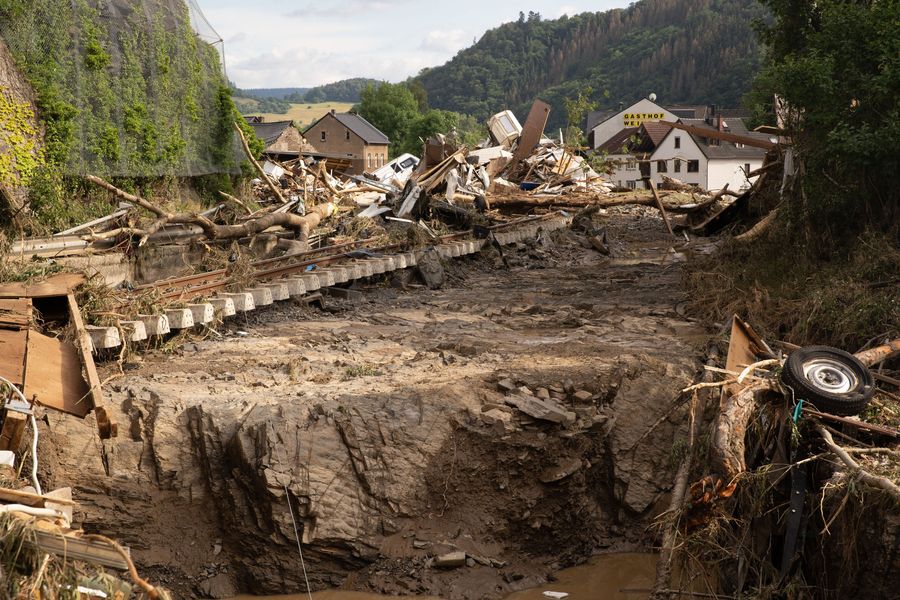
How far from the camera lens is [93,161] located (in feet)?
59.9

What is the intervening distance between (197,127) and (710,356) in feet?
56.5

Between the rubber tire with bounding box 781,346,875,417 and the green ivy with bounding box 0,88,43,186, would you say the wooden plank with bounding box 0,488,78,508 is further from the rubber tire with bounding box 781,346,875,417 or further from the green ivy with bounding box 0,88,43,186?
the green ivy with bounding box 0,88,43,186

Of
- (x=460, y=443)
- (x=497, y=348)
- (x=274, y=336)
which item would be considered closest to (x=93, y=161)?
(x=274, y=336)

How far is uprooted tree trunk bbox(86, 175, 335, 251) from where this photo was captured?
45.7 feet

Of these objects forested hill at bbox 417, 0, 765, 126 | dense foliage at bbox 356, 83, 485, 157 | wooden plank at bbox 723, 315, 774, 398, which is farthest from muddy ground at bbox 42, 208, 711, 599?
forested hill at bbox 417, 0, 765, 126

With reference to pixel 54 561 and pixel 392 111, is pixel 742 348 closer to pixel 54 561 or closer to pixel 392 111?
pixel 54 561

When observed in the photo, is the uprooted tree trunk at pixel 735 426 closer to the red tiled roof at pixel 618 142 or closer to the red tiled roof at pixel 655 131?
the red tiled roof at pixel 655 131

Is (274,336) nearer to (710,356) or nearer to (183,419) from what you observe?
(183,419)

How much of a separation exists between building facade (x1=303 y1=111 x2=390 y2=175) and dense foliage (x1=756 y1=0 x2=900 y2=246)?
172 feet

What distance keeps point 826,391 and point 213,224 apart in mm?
10589

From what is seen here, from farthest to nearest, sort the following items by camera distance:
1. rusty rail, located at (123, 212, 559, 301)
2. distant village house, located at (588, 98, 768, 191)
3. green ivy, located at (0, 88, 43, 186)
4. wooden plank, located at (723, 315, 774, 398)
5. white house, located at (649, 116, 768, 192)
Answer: white house, located at (649, 116, 768, 192) < distant village house, located at (588, 98, 768, 191) < green ivy, located at (0, 88, 43, 186) < rusty rail, located at (123, 212, 559, 301) < wooden plank, located at (723, 315, 774, 398)

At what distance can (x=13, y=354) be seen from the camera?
734cm

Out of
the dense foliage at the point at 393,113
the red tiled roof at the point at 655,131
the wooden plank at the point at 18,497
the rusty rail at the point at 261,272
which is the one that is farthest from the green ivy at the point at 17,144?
the dense foliage at the point at 393,113

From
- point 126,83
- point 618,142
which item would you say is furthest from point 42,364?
point 618,142
